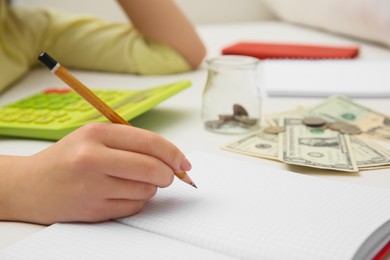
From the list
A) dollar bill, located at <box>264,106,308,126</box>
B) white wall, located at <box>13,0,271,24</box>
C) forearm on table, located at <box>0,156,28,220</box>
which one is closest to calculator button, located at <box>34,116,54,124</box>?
forearm on table, located at <box>0,156,28,220</box>

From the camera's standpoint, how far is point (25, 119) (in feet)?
2.56

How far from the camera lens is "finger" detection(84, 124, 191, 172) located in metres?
0.51

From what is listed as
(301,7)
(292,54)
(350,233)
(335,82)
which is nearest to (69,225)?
(350,233)

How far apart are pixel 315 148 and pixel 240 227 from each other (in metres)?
0.26

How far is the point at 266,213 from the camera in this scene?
50 cm

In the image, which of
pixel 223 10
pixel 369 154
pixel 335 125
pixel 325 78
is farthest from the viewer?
pixel 223 10

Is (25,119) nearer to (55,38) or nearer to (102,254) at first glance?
(102,254)

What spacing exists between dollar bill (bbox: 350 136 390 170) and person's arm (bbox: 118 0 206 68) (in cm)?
54

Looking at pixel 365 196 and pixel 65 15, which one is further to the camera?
pixel 65 15

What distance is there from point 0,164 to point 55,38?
2.56 feet

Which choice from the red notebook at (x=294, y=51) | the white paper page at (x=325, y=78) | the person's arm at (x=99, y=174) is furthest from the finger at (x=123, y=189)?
the red notebook at (x=294, y=51)

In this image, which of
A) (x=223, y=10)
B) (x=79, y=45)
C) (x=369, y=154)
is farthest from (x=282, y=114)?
(x=223, y=10)

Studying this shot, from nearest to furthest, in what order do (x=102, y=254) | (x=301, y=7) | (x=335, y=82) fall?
(x=102, y=254)
(x=335, y=82)
(x=301, y=7)

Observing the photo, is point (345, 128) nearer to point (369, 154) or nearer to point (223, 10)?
point (369, 154)
